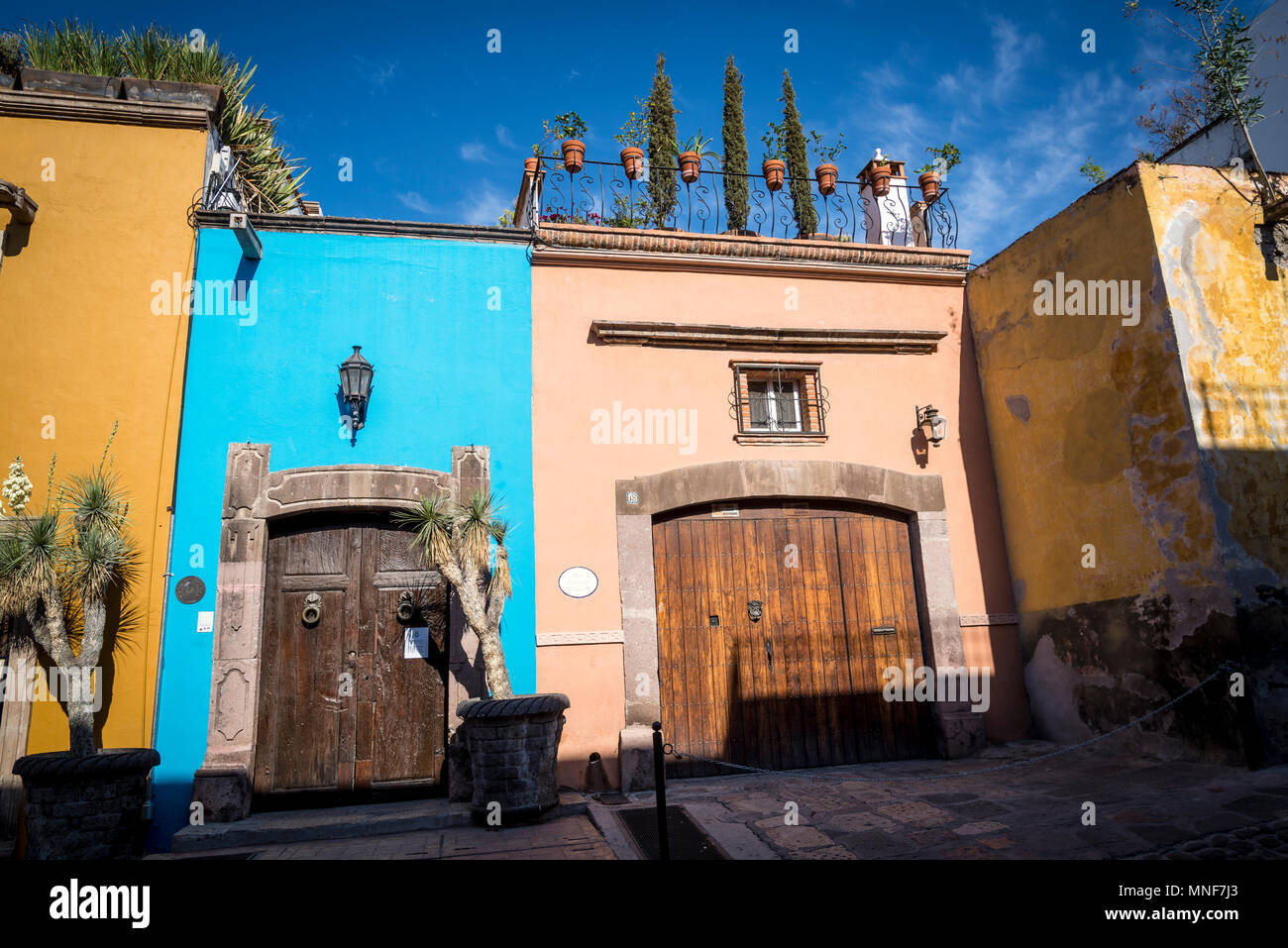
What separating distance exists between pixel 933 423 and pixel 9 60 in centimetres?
913

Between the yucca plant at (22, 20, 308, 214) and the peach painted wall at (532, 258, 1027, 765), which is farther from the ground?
the yucca plant at (22, 20, 308, 214)

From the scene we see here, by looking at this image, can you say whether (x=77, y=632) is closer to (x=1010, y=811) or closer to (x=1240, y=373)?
(x=1010, y=811)

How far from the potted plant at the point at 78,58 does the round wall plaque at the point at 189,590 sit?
4.42 meters

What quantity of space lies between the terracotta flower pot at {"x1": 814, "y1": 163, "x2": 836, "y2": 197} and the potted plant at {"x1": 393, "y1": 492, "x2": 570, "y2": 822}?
500cm

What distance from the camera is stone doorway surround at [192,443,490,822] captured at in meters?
5.84

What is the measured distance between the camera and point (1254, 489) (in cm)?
607

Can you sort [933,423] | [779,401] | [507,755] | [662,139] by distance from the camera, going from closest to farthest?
[507,755], [933,423], [779,401], [662,139]

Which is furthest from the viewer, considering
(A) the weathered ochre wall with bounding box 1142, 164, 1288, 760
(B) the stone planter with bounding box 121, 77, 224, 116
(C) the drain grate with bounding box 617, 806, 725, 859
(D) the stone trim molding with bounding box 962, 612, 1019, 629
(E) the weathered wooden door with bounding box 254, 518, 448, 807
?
(D) the stone trim molding with bounding box 962, 612, 1019, 629

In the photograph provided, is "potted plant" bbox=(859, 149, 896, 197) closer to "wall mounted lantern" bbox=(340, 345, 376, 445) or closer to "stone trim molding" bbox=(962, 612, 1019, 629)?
"stone trim molding" bbox=(962, 612, 1019, 629)

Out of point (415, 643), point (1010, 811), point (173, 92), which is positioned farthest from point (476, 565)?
point (173, 92)

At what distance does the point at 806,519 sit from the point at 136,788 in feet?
18.6

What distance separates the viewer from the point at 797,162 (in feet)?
42.5

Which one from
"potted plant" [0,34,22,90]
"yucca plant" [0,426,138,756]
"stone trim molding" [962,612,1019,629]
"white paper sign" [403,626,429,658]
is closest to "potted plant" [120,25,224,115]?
"potted plant" [0,34,22,90]
